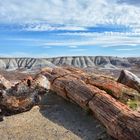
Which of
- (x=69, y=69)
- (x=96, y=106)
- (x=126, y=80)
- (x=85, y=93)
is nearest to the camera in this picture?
(x=96, y=106)

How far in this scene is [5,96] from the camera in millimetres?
14164

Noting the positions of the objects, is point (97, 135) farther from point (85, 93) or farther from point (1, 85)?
point (1, 85)

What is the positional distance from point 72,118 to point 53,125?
92cm

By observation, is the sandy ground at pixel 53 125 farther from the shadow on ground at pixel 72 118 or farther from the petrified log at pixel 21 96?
the petrified log at pixel 21 96

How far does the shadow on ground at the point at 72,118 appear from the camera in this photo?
488 inches

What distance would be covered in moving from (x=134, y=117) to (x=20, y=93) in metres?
5.01

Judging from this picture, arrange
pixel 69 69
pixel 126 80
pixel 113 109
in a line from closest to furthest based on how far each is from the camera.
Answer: pixel 113 109
pixel 126 80
pixel 69 69

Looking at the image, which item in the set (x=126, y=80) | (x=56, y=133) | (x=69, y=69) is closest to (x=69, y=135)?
(x=56, y=133)

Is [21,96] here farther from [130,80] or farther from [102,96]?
[130,80]

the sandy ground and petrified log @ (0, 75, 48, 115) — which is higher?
petrified log @ (0, 75, 48, 115)

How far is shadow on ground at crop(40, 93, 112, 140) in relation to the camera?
12.4m

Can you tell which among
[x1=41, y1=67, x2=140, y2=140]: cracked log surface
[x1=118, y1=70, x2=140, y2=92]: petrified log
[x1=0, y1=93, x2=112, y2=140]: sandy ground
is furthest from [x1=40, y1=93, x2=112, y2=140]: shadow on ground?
[x1=118, y1=70, x2=140, y2=92]: petrified log

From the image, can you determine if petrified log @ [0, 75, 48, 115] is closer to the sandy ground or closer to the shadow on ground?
the sandy ground

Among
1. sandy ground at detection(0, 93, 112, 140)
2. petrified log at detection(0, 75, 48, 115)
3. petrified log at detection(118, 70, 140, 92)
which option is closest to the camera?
sandy ground at detection(0, 93, 112, 140)
